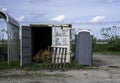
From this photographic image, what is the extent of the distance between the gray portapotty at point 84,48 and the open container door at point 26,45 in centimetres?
324

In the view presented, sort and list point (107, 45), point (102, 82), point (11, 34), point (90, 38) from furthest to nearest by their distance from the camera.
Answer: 1. point (107, 45)
2. point (11, 34)
3. point (90, 38)
4. point (102, 82)

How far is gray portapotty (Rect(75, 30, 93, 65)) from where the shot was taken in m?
24.7

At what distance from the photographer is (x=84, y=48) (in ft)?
81.6

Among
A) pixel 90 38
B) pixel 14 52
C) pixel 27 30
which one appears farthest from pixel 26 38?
pixel 90 38

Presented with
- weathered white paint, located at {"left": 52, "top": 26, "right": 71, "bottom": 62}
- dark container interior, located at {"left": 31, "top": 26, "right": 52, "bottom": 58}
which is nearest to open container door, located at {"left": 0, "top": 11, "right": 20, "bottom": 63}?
dark container interior, located at {"left": 31, "top": 26, "right": 52, "bottom": 58}

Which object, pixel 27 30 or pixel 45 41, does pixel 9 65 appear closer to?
pixel 27 30

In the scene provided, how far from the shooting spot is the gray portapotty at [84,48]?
24.7m

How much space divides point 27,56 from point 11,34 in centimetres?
230

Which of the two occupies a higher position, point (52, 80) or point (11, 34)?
point (11, 34)

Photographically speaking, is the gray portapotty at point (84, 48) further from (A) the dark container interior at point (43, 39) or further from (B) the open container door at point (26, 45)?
(A) the dark container interior at point (43, 39)

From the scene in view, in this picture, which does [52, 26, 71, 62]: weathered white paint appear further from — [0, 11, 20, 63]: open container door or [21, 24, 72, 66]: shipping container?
[0, 11, 20, 63]: open container door

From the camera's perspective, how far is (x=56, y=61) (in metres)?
24.9

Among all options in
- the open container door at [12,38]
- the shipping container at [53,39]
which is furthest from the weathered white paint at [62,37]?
the open container door at [12,38]

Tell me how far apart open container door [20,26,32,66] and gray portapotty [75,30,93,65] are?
324 cm
